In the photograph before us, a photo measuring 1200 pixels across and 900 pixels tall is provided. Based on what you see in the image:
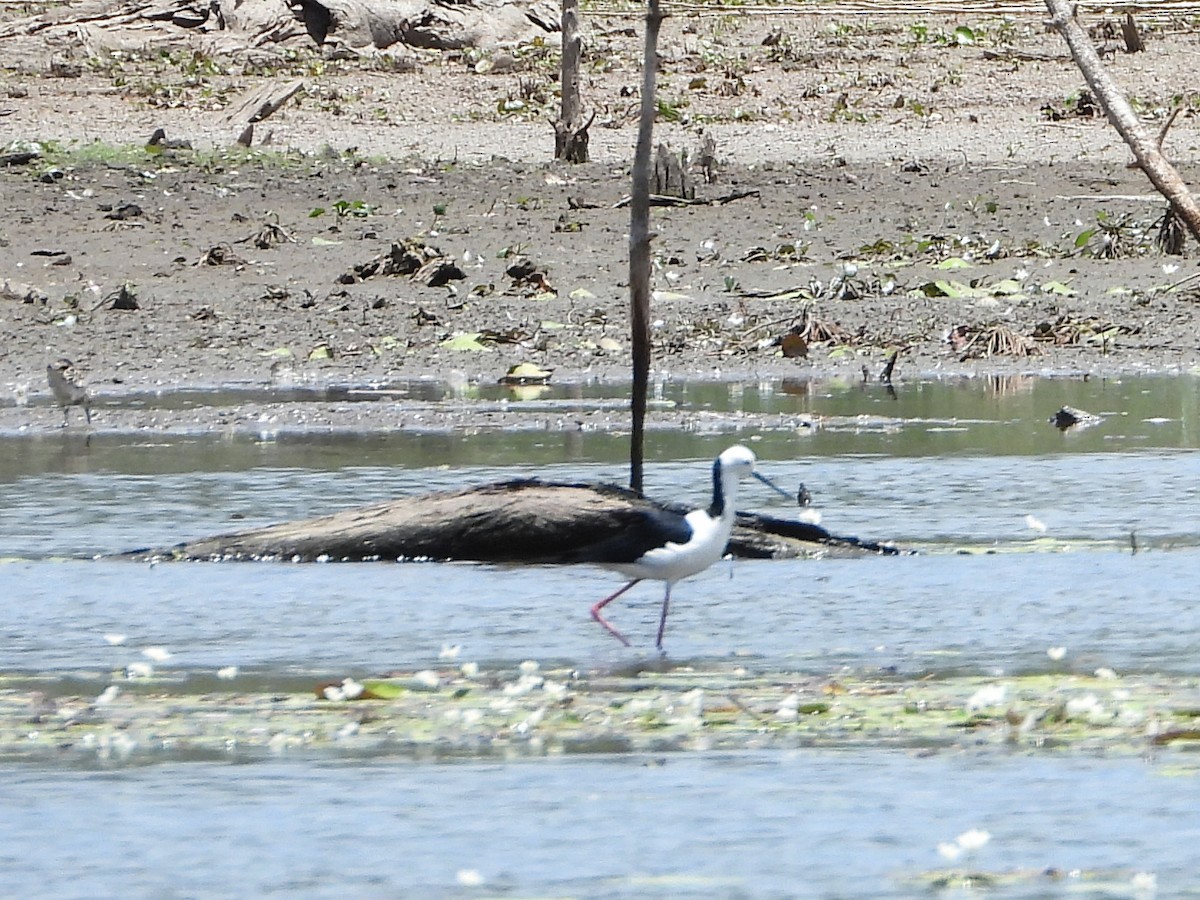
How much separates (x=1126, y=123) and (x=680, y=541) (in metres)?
2.73

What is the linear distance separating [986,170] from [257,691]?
1519 cm

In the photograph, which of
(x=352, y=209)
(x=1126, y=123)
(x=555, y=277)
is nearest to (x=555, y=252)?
(x=555, y=277)

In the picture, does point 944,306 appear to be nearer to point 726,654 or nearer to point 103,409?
point 103,409

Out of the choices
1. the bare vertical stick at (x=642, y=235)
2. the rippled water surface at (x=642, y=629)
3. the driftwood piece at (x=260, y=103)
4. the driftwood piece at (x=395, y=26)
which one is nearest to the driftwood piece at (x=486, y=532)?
the rippled water surface at (x=642, y=629)

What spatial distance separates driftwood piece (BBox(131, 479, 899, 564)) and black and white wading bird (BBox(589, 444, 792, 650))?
2.11ft

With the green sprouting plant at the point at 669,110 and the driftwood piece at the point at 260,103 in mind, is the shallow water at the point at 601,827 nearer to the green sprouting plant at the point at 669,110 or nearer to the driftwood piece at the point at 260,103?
the driftwood piece at the point at 260,103

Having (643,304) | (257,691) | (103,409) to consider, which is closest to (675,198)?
(103,409)

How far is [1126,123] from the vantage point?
9109 mm

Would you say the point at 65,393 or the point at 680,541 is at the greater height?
the point at 65,393

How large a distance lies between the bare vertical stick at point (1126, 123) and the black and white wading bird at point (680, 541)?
2.32 m

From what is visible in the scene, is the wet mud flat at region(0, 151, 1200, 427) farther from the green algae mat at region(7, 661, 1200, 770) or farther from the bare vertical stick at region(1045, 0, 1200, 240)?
the green algae mat at region(7, 661, 1200, 770)

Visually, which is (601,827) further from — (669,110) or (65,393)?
(669,110)

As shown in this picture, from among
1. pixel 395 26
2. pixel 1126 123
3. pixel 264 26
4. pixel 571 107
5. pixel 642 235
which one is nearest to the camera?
pixel 1126 123

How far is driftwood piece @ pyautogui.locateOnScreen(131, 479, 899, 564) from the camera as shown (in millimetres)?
8414
